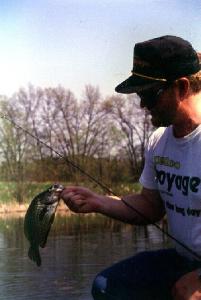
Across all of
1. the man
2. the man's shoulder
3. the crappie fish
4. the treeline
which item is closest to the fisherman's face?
the man

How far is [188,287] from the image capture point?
198cm

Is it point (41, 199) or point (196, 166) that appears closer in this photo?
point (196, 166)

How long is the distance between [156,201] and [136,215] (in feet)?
0.30

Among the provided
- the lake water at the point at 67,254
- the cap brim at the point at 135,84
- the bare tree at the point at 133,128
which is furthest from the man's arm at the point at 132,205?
the bare tree at the point at 133,128

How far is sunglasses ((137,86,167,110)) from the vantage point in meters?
2.12

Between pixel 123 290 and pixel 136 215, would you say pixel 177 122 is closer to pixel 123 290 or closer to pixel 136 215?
pixel 136 215

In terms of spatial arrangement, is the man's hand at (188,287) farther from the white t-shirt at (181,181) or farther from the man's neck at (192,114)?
the man's neck at (192,114)

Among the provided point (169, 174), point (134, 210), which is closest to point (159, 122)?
point (169, 174)

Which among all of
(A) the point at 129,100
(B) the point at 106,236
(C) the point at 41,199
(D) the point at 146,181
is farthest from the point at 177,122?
(B) the point at 106,236

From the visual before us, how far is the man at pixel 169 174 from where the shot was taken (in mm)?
2074

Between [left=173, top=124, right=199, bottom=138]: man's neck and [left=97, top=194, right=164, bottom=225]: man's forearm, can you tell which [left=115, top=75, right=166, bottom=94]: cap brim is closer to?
[left=173, top=124, right=199, bottom=138]: man's neck

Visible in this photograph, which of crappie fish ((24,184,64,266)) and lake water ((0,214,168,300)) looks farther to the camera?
lake water ((0,214,168,300))

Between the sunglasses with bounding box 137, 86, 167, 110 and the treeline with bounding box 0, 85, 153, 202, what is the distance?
1.68 m

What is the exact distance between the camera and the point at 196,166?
2057 mm
